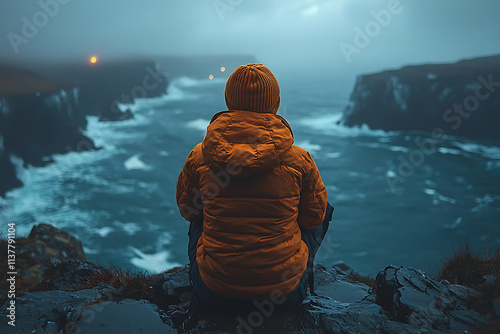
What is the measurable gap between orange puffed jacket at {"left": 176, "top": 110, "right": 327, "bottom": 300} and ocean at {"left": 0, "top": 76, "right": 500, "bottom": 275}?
67.6ft

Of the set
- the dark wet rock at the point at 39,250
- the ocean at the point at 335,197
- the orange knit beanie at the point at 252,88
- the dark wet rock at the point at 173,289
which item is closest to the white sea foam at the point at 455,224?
the ocean at the point at 335,197

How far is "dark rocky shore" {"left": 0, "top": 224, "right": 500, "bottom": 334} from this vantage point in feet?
12.4

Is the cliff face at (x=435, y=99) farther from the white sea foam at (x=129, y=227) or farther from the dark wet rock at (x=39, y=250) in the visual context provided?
the dark wet rock at (x=39, y=250)

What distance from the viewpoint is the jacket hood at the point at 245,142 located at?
281 centimetres

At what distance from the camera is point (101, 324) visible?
3949 millimetres

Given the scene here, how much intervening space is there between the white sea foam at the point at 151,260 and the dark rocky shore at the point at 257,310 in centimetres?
3093

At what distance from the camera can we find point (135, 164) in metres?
66.9

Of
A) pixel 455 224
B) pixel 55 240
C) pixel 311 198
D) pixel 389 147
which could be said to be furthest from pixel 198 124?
pixel 311 198

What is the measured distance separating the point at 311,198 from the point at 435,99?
285ft

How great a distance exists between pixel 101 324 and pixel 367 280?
201 inches

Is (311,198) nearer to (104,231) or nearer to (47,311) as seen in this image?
(47,311)

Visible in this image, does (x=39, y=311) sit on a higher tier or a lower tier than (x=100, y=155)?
higher

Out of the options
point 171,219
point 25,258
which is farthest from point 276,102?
point 171,219

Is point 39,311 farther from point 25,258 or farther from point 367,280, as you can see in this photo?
point 25,258
